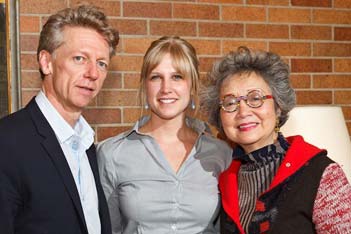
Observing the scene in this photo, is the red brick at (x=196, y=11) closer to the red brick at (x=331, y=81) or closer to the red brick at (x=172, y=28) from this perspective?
the red brick at (x=172, y=28)

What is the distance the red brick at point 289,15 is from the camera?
289cm

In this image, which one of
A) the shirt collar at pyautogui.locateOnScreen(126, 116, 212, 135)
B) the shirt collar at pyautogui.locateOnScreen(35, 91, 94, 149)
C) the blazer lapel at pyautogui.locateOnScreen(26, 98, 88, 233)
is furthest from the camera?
the shirt collar at pyautogui.locateOnScreen(126, 116, 212, 135)

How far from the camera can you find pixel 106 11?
2.65 m

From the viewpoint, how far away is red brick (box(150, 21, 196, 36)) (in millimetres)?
2725

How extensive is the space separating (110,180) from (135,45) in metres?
0.90

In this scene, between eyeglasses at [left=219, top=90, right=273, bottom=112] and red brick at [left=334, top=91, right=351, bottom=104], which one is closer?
eyeglasses at [left=219, top=90, right=273, bottom=112]

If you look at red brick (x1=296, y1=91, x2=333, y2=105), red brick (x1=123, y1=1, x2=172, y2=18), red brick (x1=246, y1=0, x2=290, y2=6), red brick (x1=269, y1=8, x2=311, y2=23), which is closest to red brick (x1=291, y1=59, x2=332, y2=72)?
red brick (x1=296, y1=91, x2=333, y2=105)

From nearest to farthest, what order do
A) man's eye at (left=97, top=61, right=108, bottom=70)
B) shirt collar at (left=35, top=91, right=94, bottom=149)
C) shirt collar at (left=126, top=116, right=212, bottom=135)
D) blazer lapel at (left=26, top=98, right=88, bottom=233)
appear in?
blazer lapel at (left=26, top=98, right=88, bottom=233), shirt collar at (left=35, top=91, right=94, bottom=149), man's eye at (left=97, top=61, right=108, bottom=70), shirt collar at (left=126, top=116, right=212, bottom=135)

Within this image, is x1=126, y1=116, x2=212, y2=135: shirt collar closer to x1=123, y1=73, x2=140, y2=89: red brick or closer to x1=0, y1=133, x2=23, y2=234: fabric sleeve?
x1=123, y1=73, x2=140, y2=89: red brick

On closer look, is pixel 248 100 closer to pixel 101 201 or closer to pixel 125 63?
pixel 101 201

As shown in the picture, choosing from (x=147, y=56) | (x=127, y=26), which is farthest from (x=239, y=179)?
(x=127, y=26)

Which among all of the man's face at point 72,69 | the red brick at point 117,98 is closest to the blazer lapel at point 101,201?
the man's face at point 72,69

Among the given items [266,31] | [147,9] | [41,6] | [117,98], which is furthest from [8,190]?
[266,31]

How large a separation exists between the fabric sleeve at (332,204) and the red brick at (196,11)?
141 centimetres
